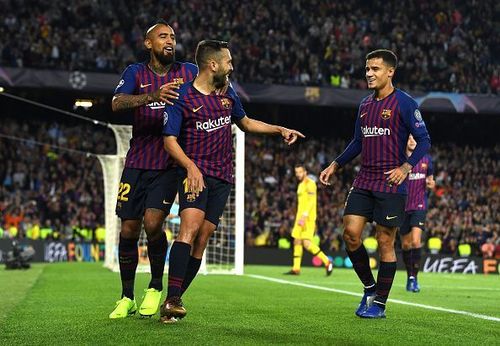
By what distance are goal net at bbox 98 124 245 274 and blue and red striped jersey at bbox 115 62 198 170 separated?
876 cm

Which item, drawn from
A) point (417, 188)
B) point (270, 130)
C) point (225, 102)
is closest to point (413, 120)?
point (270, 130)

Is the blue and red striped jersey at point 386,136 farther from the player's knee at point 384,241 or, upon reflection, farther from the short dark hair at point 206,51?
the short dark hair at point 206,51

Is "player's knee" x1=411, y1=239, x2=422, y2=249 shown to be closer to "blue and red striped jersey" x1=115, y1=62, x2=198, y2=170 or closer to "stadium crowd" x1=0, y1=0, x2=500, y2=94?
"blue and red striped jersey" x1=115, y1=62, x2=198, y2=170

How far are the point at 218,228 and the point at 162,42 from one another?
1109 centimetres

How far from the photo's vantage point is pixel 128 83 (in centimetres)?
666

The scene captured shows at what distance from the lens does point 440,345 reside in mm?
5102

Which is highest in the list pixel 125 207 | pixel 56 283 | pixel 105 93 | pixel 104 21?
pixel 104 21

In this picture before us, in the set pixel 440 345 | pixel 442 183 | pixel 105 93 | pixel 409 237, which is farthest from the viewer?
pixel 442 183

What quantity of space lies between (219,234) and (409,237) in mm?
6855

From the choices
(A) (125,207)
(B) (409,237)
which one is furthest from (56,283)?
(A) (125,207)

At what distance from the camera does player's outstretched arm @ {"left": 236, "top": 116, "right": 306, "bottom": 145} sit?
6.49 m

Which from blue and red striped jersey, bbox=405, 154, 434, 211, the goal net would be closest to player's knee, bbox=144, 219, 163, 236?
blue and red striped jersey, bbox=405, 154, 434, 211

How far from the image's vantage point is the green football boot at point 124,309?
662 centimetres

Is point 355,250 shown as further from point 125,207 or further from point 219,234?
point 219,234
